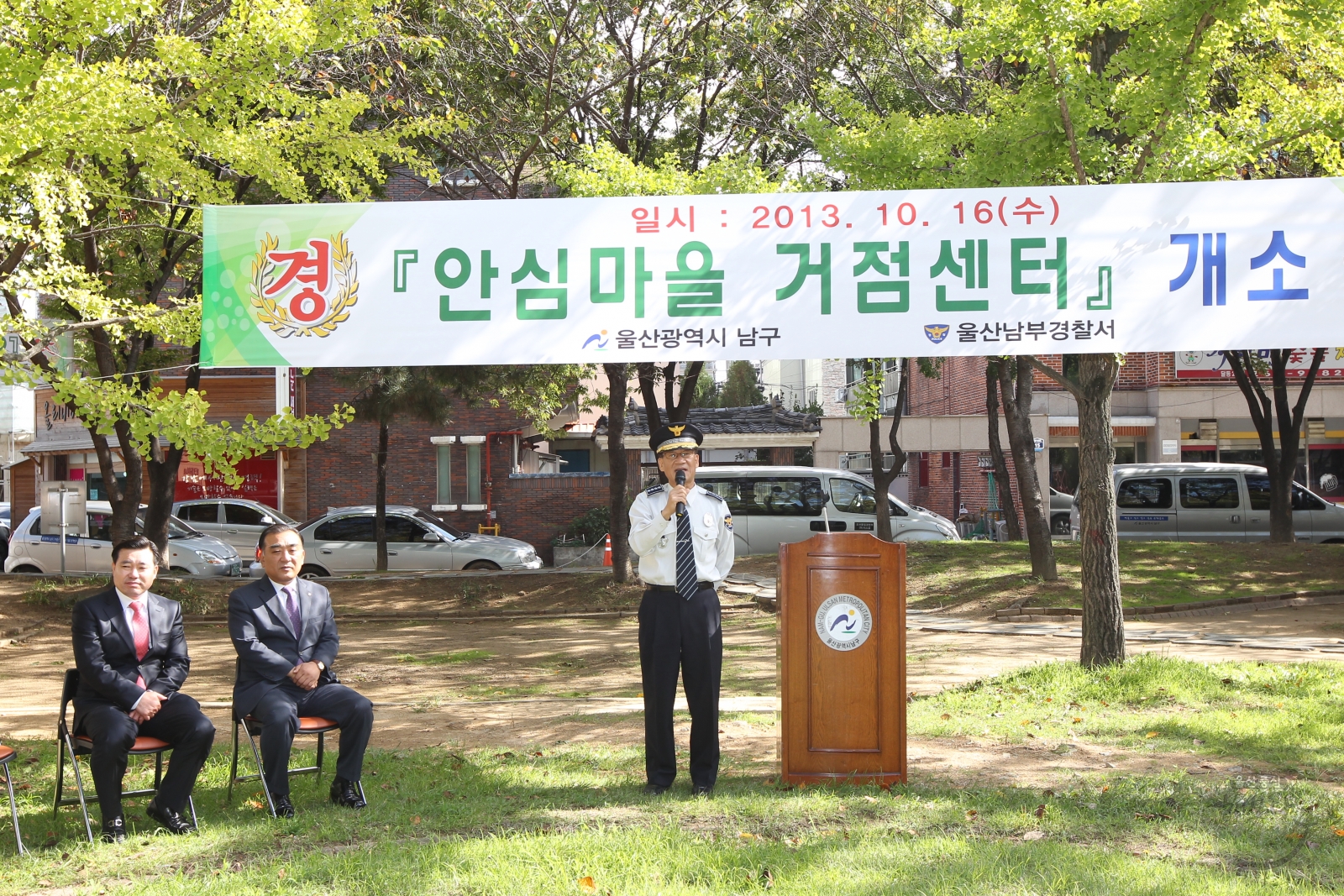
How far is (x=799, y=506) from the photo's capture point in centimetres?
2389

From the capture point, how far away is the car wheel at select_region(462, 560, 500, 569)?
856 inches

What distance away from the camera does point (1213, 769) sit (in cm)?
627

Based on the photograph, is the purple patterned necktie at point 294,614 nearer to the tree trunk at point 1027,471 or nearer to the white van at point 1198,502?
the tree trunk at point 1027,471

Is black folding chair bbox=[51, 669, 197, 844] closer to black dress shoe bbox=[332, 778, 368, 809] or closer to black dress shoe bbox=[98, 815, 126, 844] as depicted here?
black dress shoe bbox=[98, 815, 126, 844]

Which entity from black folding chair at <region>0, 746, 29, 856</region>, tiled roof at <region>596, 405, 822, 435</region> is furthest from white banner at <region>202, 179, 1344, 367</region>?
tiled roof at <region>596, 405, 822, 435</region>

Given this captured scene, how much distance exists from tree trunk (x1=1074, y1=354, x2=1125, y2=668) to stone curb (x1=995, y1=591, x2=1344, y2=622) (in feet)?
19.3

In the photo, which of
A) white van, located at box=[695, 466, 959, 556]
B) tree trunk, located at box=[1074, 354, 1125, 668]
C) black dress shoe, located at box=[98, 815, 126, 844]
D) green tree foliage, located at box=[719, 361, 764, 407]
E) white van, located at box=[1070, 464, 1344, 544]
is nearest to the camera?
black dress shoe, located at box=[98, 815, 126, 844]

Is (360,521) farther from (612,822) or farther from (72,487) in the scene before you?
(612,822)

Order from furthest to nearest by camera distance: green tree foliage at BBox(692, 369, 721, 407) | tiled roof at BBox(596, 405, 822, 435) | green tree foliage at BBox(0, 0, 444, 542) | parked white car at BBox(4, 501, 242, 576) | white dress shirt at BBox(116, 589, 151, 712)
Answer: green tree foliage at BBox(692, 369, 721, 407), tiled roof at BBox(596, 405, 822, 435), parked white car at BBox(4, 501, 242, 576), green tree foliage at BBox(0, 0, 444, 542), white dress shirt at BBox(116, 589, 151, 712)

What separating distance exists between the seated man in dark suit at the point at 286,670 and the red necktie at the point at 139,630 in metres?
0.40

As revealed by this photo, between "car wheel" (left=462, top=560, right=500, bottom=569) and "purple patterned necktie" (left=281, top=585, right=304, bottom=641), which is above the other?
"purple patterned necktie" (left=281, top=585, right=304, bottom=641)

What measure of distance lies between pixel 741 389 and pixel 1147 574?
3741cm

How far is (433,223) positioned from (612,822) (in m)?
3.48

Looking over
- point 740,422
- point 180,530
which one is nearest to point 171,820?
point 180,530
